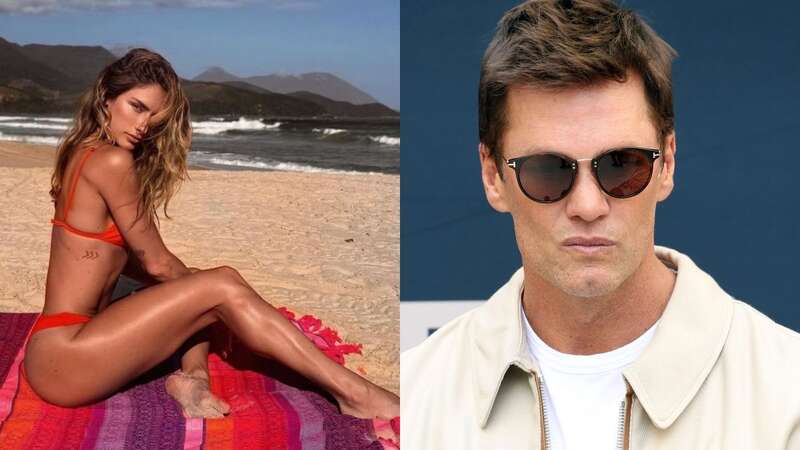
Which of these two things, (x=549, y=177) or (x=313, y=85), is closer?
(x=549, y=177)

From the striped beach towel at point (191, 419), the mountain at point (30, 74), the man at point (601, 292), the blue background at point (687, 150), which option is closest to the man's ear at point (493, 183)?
the man at point (601, 292)

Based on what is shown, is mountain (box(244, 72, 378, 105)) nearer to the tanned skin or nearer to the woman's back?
the tanned skin

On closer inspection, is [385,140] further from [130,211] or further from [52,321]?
[52,321]

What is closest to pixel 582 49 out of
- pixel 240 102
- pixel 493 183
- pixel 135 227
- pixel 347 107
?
pixel 493 183

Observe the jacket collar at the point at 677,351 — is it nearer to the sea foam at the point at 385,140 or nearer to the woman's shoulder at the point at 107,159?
the sea foam at the point at 385,140

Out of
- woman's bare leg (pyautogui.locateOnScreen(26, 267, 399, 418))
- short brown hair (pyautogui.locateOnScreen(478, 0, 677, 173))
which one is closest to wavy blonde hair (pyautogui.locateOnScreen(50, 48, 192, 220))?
woman's bare leg (pyautogui.locateOnScreen(26, 267, 399, 418))

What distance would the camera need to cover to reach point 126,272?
2.54m

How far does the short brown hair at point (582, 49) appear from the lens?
1613 millimetres

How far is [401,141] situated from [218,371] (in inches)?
31.9

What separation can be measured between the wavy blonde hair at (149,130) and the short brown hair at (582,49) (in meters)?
1.09

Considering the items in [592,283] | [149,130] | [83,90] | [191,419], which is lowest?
[191,419]

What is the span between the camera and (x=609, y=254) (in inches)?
63.9

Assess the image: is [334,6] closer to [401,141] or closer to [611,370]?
[401,141]

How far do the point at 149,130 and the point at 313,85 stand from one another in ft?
1.45
